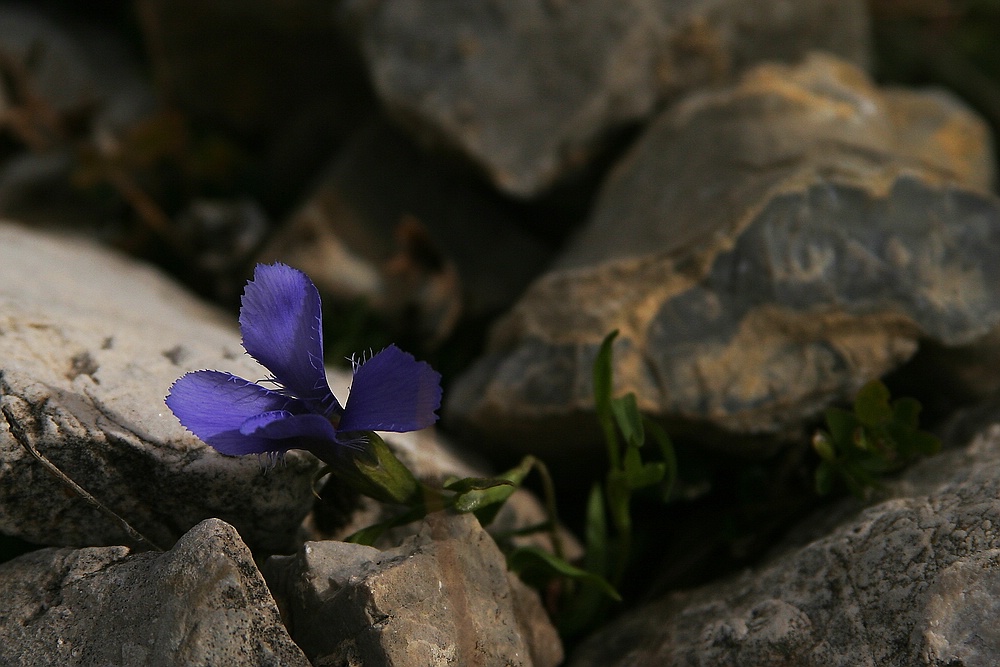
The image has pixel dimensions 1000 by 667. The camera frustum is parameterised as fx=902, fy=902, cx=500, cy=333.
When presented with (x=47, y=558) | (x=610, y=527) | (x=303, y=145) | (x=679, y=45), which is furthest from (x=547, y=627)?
(x=303, y=145)

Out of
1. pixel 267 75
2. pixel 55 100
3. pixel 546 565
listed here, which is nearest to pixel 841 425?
pixel 546 565

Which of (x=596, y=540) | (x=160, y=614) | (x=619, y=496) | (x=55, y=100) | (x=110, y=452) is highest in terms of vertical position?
(x=55, y=100)

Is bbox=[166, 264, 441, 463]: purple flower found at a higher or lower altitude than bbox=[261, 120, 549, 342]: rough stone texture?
higher

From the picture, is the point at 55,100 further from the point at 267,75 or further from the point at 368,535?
the point at 368,535

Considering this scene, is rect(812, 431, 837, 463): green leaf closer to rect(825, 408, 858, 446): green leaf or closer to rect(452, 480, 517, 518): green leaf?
rect(825, 408, 858, 446): green leaf

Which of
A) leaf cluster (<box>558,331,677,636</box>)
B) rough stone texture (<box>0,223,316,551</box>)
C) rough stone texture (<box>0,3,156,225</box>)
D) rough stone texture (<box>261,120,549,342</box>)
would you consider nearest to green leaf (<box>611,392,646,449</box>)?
leaf cluster (<box>558,331,677,636</box>)

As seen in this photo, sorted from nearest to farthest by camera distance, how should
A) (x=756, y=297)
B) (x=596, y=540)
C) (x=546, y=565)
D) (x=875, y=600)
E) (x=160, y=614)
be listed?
1. (x=160, y=614)
2. (x=875, y=600)
3. (x=546, y=565)
4. (x=596, y=540)
5. (x=756, y=297)

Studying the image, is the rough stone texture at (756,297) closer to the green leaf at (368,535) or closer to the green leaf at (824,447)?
the green leaf at (824,447)
